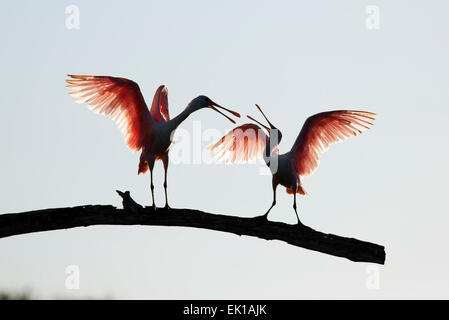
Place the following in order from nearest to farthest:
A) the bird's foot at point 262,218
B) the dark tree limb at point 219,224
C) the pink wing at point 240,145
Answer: the dark tree limb at point 219,224 → the bird's foot at point 262,218 → the pink wing at point 240,145

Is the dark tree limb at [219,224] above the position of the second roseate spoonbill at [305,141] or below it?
below

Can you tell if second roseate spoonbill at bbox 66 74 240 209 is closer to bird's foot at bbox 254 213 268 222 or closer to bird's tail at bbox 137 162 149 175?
bird's tail at bbox 137 162 149 175

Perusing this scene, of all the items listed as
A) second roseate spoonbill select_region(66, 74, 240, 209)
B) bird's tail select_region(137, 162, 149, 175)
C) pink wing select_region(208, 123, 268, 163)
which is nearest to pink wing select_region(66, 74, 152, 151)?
second roseate spoonbill select_region(66, 74, 240, 209)

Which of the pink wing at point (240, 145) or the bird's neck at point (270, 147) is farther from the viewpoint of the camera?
the pink wing at point (240, 145)

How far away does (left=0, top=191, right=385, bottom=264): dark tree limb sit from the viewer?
14.6 m

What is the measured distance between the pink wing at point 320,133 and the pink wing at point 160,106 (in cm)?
260

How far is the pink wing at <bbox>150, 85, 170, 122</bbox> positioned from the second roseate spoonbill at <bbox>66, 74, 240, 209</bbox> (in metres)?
0.03

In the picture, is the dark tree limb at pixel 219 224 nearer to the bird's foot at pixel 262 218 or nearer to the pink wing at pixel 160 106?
the bird's foot at pixel 262 218

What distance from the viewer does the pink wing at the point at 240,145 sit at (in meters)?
18.2

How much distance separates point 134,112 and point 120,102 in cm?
32

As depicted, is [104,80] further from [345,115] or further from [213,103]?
[345,115]

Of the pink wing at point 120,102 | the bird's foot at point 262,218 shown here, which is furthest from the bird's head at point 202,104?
the bird's foot at point 262,218

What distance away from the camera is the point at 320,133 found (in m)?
17.5
